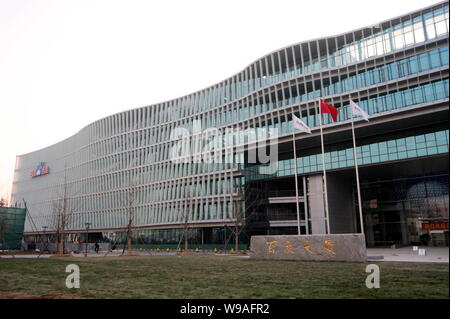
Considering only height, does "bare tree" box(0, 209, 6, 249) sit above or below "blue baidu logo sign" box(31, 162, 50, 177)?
below

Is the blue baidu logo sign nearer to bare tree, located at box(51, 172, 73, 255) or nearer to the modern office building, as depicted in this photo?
bare tree, located at box(51, 172, 73, 255)

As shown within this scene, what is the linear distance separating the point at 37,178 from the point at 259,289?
364 feet

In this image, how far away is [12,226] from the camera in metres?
69.7

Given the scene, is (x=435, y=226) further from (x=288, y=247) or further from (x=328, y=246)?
(x=288, y=247)

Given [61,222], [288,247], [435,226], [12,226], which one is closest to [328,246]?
[288,247]

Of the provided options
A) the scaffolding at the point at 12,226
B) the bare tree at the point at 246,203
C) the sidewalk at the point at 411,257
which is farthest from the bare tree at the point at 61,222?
the sidewalk at the point at 411,257

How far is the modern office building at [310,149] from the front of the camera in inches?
1591

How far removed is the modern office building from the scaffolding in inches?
599

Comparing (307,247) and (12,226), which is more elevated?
(12,226)

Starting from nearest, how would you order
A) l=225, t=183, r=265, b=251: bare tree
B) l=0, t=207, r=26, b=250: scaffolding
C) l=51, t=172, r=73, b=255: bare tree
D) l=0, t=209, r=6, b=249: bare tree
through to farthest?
l=51, t=172, r=73, b=255: bare tree < l=225, t=183, r=265, b=251: bare tree < l=0, t=209, r=6, b=249: bare tree < l=0, t=207, r=26, b=250: scaffolding

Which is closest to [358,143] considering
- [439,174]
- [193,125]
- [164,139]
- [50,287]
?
[439,174]

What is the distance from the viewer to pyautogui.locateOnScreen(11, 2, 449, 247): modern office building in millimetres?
40406

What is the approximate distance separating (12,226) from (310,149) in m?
57.8

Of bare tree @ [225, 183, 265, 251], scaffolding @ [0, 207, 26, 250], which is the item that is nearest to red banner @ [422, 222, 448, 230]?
bare tree @ [225, 183, 265, 251]
